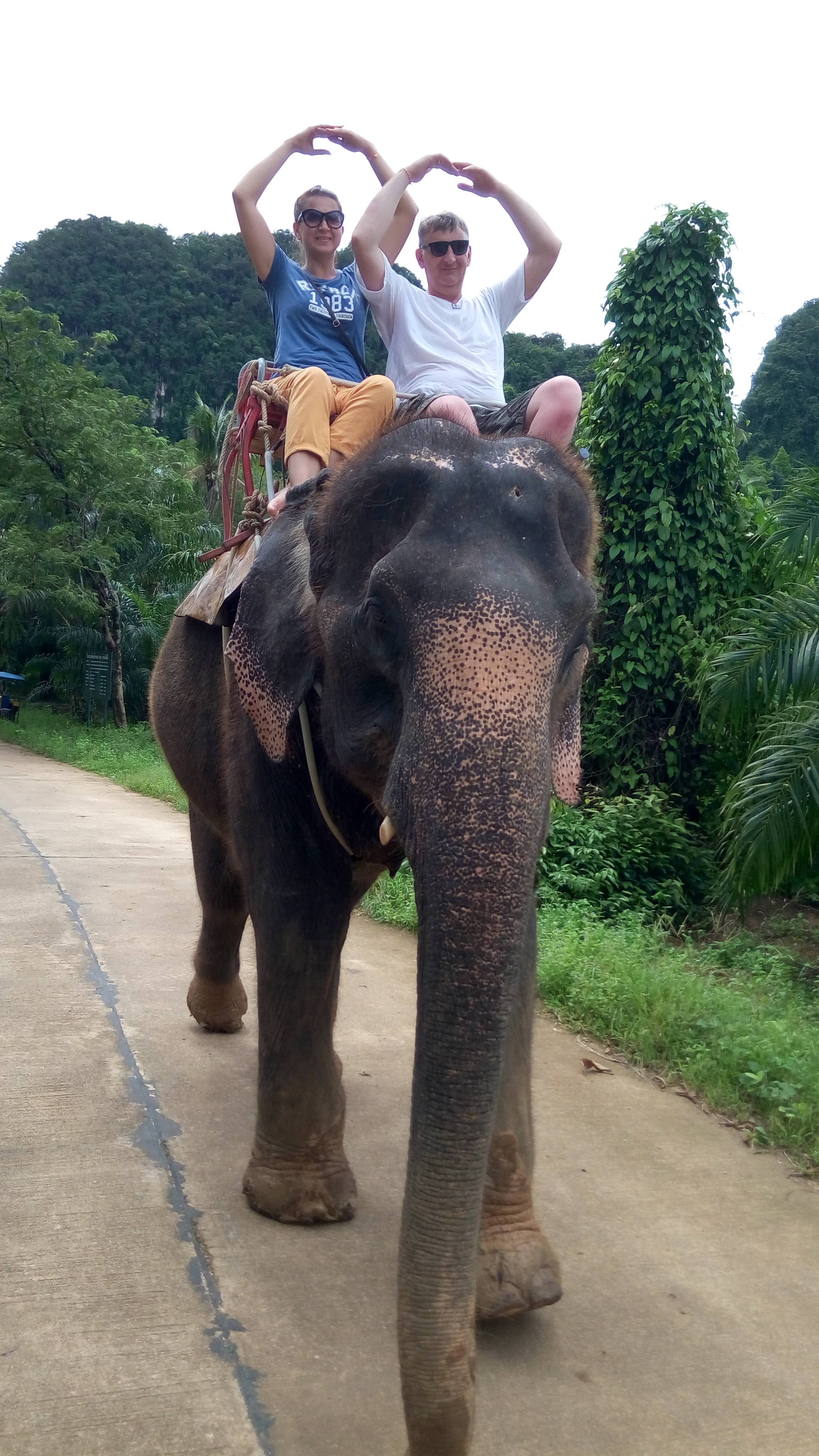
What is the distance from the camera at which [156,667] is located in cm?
495

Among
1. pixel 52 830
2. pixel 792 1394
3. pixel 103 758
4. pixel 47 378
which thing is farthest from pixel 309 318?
pixel 47 378

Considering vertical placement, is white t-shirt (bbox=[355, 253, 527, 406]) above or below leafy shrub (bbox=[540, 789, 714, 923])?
above

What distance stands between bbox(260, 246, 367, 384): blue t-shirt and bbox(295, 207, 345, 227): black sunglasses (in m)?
0.13

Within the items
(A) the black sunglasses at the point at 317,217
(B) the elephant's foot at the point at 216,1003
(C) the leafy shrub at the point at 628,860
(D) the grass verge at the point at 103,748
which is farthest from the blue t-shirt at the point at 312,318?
(D) the grass verge at the point at 103,748

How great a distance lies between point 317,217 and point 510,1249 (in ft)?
10.1

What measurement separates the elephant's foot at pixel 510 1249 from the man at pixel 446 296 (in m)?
1.85

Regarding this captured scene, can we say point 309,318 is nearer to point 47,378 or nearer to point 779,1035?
point 779,1035

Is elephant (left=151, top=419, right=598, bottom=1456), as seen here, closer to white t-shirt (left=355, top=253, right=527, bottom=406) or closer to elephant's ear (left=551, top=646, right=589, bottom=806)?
elephant's ear (left=551, top=646, right=589, bottom=806)

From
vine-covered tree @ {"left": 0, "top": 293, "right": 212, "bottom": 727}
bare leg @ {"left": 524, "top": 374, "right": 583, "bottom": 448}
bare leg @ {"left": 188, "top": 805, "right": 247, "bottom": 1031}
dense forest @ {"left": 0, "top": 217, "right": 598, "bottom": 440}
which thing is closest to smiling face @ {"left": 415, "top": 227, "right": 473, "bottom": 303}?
bare leg @ {"left": 524, "top": 374, "right": 583, "bottom": 448}

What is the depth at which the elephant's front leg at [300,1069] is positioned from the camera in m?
2.85

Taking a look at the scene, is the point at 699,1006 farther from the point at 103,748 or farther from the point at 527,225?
the point at 103,748

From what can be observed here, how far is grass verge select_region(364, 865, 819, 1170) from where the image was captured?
377 centimetres

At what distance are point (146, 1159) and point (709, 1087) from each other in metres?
1.83

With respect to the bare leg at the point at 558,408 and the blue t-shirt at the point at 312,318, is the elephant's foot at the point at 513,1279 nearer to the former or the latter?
the bare leg at the point at 558,408
